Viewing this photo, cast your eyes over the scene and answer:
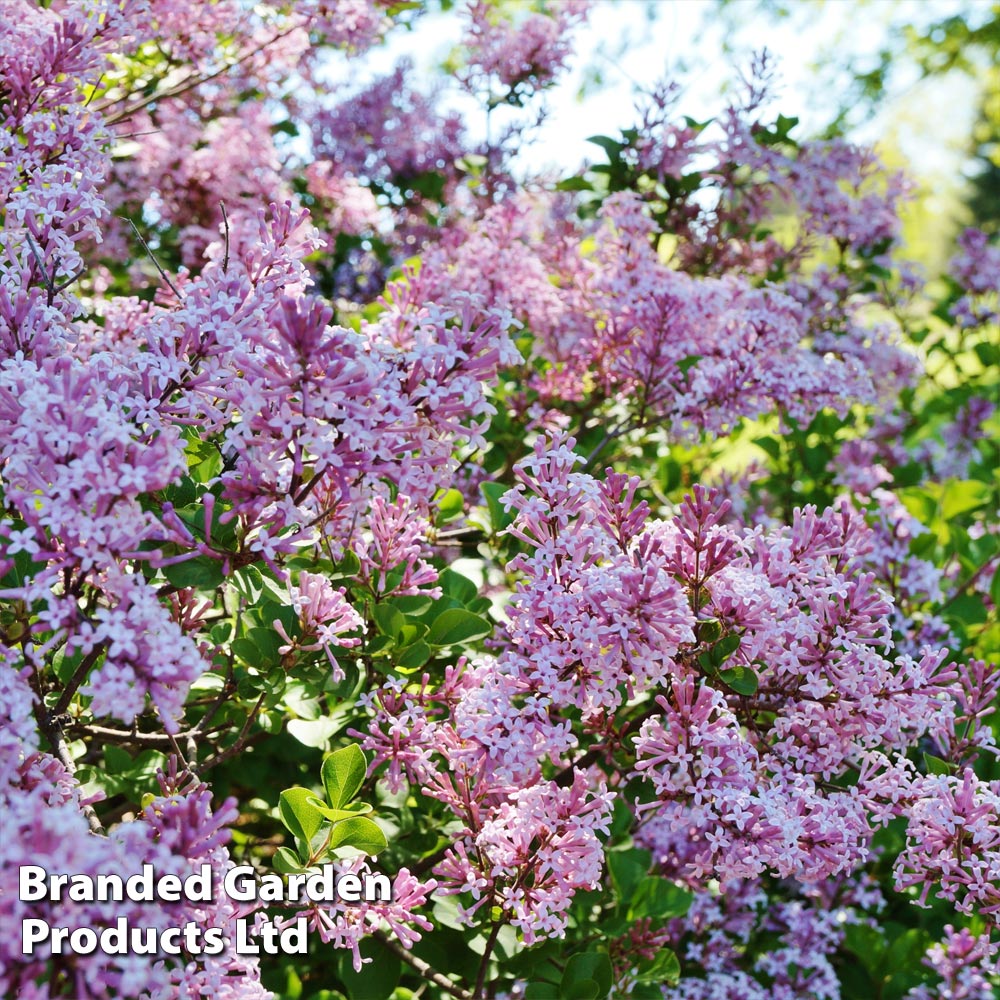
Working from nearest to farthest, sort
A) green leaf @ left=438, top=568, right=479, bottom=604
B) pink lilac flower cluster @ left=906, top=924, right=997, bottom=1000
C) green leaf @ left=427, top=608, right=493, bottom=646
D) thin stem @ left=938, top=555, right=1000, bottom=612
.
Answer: green leaf @ left=427, top=608, right=493, bottom=646, green leaf @ left=438, top=568, right=479, bottom=604, pink lilac flower cluster @ left=906, top=924, right=997, bottom=1000, thin stem @ left=938, top=555, right=1000, bottom=612

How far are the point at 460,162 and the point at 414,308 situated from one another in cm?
215

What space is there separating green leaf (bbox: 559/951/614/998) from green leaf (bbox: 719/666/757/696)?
67 centimetres

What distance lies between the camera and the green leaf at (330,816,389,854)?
5.82 ft

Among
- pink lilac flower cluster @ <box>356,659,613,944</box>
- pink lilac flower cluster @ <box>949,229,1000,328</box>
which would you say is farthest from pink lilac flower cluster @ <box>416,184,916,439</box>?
pink lilac flower cluster @ <box>949,229,1000,328</box>

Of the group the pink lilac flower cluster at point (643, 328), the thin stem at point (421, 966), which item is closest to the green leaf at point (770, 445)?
the pink lilac flower cluster at point (643, 328)

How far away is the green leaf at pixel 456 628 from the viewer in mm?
2178

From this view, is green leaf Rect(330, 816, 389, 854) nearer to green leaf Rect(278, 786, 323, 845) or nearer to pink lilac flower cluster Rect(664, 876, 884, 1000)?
green leaf Rect(278, 786, 323, 845)

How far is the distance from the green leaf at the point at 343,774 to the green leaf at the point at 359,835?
0.30ft

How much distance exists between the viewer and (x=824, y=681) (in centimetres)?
186

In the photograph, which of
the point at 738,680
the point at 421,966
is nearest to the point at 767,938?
the point at 421,966

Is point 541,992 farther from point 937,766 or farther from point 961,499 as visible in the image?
point 961,499

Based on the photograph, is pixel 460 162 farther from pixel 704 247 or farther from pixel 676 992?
pixel 676 992

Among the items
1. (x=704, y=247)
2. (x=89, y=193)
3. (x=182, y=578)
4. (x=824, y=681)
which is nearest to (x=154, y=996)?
(x=182, y=578)

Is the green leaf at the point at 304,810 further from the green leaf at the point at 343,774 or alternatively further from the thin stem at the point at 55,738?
the thin stem at the point at 55,738
